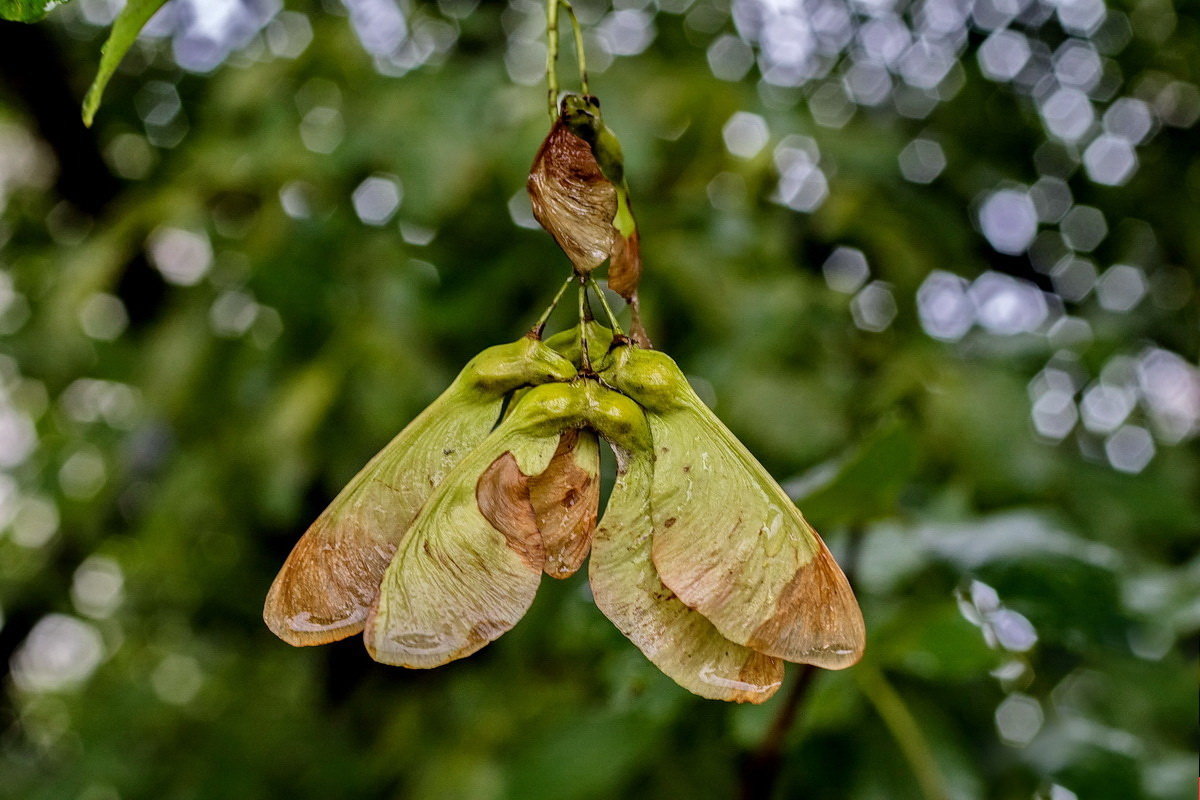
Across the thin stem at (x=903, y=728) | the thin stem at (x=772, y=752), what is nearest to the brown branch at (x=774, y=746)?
the thin stem at (x=772, y=752)

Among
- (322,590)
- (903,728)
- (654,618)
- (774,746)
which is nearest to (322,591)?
(322,590)

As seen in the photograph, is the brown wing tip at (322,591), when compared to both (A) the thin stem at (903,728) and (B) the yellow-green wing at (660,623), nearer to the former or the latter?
(B) the yellow-green wing at (660,623)

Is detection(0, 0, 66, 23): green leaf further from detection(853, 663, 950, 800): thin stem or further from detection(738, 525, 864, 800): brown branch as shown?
detection(853, 663, 950, 800): thin stem

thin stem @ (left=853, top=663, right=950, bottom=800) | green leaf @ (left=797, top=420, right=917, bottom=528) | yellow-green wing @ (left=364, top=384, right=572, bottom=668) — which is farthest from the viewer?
thin stem @ (left=853, top=663, right=950, bottom=800)

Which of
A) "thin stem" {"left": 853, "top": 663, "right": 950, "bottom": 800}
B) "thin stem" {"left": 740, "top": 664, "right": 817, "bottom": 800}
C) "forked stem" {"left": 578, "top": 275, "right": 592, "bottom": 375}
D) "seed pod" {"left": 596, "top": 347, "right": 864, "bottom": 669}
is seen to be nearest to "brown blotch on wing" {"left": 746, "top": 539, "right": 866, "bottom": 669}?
"seed pod" {"left": 596, "top": 347, "right": 864, "bottom": 669}

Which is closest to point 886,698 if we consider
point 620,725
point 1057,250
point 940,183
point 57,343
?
point 620,725

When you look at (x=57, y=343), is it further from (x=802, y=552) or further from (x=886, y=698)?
(x=802, y=552)

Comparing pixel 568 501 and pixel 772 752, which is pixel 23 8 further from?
pixel 772 752

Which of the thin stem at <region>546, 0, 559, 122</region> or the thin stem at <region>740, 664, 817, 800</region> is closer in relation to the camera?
Answer: the thin stem at <region>546, 0, 559, 122</region>
